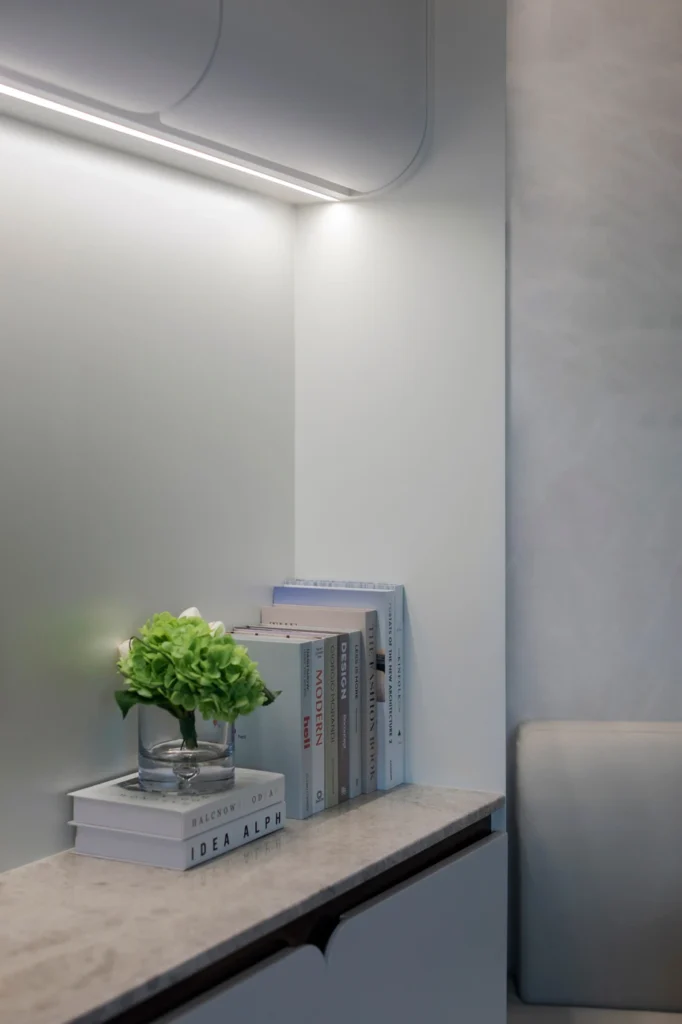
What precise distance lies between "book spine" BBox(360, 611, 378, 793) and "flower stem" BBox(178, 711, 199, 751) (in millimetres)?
299

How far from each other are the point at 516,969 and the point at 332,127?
132 centimetres

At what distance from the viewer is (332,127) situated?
1.41 meters

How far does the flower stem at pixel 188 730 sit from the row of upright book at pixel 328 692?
0.13 metres

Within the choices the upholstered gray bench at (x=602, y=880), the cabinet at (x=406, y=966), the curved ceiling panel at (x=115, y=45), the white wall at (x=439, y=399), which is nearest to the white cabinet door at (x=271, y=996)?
the cabinet at (x=406, y=966)

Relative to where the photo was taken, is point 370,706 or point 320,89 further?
point 370,706

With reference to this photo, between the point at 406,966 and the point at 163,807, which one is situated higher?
the point at 163,807

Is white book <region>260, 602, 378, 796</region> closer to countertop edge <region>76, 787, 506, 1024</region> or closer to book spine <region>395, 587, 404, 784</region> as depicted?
book spine <region>395, 587, 404, 784</region>

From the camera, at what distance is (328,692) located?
4.91ft

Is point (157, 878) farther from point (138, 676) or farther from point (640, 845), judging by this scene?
point (640, 845)

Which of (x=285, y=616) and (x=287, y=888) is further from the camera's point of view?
(x=285, y=616)

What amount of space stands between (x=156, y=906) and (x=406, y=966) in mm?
366

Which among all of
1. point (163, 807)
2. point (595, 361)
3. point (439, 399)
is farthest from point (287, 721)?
point (595, 361)

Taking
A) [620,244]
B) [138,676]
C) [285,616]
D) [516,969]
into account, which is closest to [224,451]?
[285,616]

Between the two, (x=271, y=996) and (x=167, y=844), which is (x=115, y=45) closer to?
(x=167, y=844)
